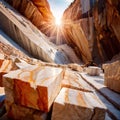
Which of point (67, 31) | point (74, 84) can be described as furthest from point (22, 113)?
point (67, 31)

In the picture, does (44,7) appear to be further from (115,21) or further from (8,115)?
(8,115)

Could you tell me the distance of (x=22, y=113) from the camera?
4.05 feet

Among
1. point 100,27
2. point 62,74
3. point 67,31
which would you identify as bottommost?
point 62,74

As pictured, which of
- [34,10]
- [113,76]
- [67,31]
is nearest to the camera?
[113,76]

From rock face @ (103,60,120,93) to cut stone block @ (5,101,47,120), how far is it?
5.67 feet

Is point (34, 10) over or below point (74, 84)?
over

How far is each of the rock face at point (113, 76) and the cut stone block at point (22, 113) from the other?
1.73m

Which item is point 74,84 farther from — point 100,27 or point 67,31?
point 67,31

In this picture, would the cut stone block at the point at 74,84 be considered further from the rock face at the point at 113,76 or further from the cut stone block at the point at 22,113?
the cut stone block at the point at 22,113

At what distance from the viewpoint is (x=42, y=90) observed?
3.58ft

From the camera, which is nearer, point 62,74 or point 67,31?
point 62,74

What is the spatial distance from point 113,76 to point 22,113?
1.97m

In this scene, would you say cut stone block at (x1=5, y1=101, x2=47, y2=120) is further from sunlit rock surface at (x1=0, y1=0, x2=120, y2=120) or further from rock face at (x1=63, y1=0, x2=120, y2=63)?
rock face at (x1=63, y1=0, x2=120, y2=63)

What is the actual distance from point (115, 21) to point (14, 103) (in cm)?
855
